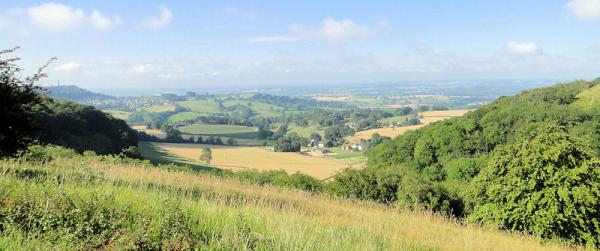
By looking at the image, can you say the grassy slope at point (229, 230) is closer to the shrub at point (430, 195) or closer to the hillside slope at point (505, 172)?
the hillside slope at point (505, 172)

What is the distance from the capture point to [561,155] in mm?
20766

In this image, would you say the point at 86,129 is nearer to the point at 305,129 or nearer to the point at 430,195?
the point at 430,195

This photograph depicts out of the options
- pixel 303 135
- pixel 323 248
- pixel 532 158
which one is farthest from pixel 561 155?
pixel 303 135

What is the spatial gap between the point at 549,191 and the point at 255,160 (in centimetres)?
7284

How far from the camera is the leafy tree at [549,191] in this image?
63.1 feet

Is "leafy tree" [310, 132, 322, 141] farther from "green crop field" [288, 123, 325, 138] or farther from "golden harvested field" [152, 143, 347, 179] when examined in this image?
"golden harvested field" [152, 143, 347, 179]

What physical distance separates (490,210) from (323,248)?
1874cm

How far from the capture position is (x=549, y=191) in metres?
19.6

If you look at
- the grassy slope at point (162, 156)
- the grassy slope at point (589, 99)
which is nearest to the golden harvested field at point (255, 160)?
the grassy slope at point (162, 156)

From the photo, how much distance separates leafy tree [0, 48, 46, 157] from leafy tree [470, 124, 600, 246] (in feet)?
57.0

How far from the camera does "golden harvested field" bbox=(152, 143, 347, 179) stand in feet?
257

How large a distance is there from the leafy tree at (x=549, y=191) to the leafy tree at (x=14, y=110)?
17377 millimetres

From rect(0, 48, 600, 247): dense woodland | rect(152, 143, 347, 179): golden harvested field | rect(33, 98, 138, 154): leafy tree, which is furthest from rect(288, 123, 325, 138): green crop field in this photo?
rect(33, 98, 138, 154): leafy tree

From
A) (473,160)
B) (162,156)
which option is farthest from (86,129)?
(473,160)
